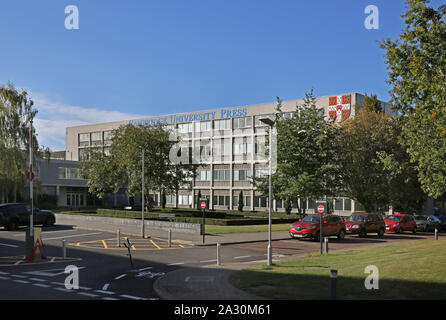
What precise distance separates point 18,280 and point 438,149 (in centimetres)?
1751

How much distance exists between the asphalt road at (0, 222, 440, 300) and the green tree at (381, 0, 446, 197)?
793 centimetres

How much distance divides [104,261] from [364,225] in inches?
836

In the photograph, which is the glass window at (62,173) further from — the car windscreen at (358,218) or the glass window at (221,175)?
the car windscreen at (358,218)

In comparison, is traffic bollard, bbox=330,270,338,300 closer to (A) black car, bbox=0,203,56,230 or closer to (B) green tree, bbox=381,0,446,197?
(B) green tree, bbox=381,0,446,197

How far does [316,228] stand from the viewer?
1139 inches

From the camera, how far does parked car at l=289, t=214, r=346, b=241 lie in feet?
94.7

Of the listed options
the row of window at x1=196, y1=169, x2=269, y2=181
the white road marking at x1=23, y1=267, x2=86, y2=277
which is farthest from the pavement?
the row of window at x1=196, y1=169, x2=269, y2=181

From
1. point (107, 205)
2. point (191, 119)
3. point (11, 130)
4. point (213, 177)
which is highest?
point (191, 119)

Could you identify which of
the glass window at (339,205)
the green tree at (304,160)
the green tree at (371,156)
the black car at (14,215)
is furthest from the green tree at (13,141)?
the glass window at (339,205)

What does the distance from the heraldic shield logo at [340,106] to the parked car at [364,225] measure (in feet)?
89.5
